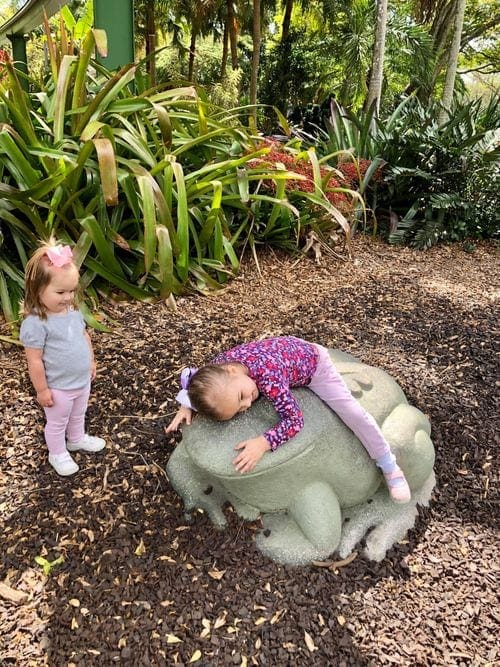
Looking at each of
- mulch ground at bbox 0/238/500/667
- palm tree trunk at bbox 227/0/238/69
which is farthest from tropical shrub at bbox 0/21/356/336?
palm tree trunk at bbox 227/0/238/69

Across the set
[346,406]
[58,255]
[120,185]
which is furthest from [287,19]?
[346,406]

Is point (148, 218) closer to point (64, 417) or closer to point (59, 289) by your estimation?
point (59, 289)

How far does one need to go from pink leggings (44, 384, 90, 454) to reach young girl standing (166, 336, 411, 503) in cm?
40

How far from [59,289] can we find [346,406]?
1055 millimetres

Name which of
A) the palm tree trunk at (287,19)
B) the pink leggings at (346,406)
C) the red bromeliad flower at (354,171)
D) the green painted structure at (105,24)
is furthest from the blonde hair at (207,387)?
the palm tree trunk at (287,19)

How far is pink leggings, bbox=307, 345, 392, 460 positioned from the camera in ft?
6.12

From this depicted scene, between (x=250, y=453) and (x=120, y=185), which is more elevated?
(x=120, y=185)

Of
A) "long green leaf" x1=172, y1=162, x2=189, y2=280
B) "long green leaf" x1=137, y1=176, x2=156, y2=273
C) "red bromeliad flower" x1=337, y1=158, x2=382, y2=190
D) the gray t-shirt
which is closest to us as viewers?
the gray t-shirt

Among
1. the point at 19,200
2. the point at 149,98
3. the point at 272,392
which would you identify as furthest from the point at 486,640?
the point at 149,98

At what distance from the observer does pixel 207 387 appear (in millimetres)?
1634

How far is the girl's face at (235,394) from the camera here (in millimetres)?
1649

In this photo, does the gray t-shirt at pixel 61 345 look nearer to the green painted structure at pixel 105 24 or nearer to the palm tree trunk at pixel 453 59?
the green painted structure at pixel 105 24

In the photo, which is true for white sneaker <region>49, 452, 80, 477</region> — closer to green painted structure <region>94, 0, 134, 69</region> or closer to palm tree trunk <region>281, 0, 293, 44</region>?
green painted structure <region>94, 0, 134, 69</region>

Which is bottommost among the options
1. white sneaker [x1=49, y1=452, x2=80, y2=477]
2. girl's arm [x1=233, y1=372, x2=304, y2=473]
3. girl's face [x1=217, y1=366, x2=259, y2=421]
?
white sneaker [x1=49, y1=452, x2=80, y2=477]
